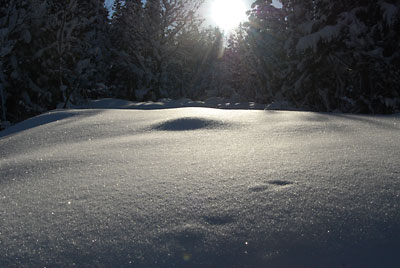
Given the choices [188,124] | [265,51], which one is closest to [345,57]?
[265,51]

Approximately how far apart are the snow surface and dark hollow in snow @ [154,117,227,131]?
2.23ft

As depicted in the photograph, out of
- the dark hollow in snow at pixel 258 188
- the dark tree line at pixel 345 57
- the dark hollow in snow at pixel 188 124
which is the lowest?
the dark hollow in snow at pixel 258 188

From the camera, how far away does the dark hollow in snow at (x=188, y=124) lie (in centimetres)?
245

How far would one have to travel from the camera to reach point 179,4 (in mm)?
13672

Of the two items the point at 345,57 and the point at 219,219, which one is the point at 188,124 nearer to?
the point at 219,219

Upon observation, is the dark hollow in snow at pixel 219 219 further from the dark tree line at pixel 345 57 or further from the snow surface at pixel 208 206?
the dark tree line at pixel 345 57

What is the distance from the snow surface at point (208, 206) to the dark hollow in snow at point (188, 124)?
681 millimetres

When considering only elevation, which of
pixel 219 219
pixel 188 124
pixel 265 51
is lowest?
pixel 219 219

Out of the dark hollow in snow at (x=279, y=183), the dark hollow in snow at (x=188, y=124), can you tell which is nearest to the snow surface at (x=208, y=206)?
the dark hollow in snow at (x=279, y=183)

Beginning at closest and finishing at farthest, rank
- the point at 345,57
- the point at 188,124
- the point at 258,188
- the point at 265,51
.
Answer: the point at 258,188 → the point at 188,124 → the point at 345,57 → the point at 265,51

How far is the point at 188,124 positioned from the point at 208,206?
1.66m

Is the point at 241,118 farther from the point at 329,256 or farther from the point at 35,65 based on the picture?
the point at 35,65

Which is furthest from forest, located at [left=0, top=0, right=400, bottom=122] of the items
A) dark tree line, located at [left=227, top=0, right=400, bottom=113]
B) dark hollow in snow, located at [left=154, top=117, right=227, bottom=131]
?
dark hollow in snow, located at [left=154, top=117, right=227, bottom=131]

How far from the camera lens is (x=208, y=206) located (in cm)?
95
